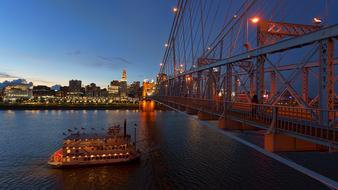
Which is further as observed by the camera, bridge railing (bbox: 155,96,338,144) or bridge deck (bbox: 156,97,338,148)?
bridge railing (bbox: 155,96,338,144)

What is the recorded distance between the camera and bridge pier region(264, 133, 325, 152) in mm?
9523

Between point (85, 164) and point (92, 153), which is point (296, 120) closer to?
point (85, 164)

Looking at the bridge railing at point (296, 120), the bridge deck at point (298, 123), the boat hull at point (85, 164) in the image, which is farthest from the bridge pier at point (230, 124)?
the boat hull at point (85, 164)

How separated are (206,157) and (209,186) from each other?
10041 mm

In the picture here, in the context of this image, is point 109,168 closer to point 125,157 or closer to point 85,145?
point 125,157

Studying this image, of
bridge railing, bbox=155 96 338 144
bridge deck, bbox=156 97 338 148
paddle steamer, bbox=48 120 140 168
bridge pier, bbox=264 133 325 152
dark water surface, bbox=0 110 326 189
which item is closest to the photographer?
bridge deck, bbox=156 97 338 148

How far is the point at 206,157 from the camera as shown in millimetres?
33688

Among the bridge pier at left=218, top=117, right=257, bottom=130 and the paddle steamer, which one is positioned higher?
the bridge pier at left=218, top=117, right=257, bottom=130

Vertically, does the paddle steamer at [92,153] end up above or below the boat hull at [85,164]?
above

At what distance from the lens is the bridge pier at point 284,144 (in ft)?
31.2

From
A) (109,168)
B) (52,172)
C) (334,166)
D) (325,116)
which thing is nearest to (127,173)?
A: (109,168)

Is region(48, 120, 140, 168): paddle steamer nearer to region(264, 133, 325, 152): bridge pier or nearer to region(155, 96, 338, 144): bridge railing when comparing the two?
region(155, 96, 338, 144): bridge railing

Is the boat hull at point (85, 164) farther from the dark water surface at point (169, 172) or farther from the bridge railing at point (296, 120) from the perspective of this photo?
the bridge railing at point (296, 120)

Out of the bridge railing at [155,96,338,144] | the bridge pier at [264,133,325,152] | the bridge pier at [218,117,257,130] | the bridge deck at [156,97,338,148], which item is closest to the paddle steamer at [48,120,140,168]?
the bridge pier at [218,117,257,130]
